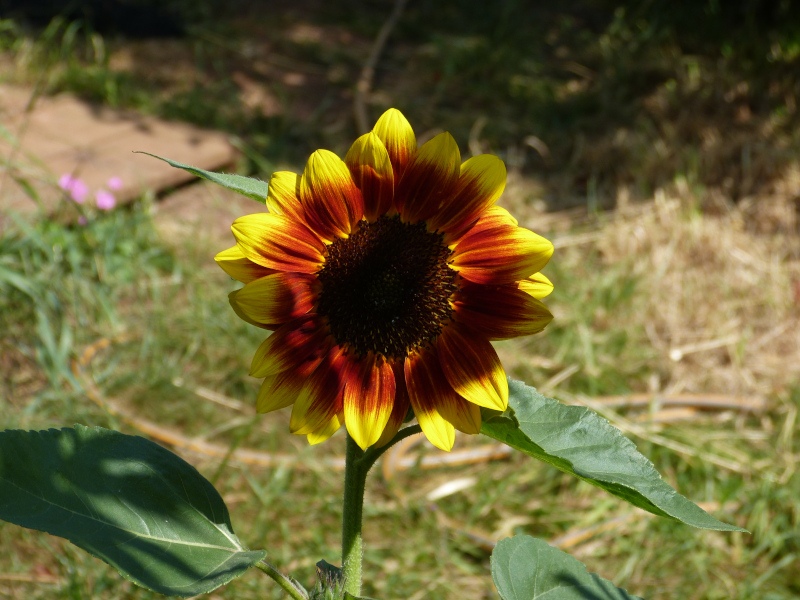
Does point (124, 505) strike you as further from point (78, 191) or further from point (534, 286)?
point (78, 191)

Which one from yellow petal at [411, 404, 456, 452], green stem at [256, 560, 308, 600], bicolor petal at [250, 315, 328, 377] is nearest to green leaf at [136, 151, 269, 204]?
bicolor petal at [250, 315, 328, 377]

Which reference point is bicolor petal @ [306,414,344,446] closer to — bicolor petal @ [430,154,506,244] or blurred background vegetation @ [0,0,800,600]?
bicolor petal @ [430,154,506,244]

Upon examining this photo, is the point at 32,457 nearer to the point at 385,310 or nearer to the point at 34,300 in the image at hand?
the point at 385,310

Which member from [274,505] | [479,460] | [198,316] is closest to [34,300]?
[198,316]

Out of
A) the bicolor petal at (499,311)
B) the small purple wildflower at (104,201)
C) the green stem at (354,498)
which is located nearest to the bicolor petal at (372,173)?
the bicolor petal at (499,311)

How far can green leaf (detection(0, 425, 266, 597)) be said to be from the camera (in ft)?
2.09

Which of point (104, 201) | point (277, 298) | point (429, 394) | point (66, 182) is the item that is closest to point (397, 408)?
point (429, 394)

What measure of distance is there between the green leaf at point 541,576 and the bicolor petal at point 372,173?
1.19 feet

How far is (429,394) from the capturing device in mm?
684

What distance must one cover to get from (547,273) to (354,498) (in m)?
2.00

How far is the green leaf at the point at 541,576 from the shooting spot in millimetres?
728

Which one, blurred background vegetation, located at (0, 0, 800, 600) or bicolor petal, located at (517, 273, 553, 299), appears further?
blurred background vegetation, located at (0, 0, 800, 600)

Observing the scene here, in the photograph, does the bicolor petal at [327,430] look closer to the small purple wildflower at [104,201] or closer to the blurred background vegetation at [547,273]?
the blurred background vegetation at [547,273]

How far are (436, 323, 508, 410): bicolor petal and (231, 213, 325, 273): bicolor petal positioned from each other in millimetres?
145
